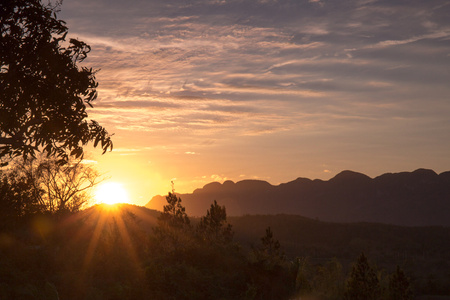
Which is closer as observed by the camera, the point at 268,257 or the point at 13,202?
the point at 13,202

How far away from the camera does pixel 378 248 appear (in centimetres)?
6469

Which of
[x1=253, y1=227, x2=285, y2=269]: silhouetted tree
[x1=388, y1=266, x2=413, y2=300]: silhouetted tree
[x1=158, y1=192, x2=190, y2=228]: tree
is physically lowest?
[x1=388, y1=266, x2=413, y2=300]: silhouetted tree

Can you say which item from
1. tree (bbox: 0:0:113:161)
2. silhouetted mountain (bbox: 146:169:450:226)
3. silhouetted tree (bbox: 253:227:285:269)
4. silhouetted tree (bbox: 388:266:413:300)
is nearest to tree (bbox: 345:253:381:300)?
silhouetted tree (bbox: 388:266:413:300)

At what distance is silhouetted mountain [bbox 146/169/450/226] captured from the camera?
488ft

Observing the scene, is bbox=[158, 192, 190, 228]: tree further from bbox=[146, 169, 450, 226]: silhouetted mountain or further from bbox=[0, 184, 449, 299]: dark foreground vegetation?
bbox=[146, 169, 450, 226]: silhouetted mountain

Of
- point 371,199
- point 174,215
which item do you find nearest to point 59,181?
point 174,215

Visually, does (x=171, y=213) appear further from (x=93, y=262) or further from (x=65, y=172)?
(x=65, y=172)

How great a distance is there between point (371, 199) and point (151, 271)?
16240cm

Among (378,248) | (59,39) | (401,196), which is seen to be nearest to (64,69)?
(59,39)

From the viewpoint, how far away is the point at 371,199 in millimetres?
165875

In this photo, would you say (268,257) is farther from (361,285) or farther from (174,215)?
(174,215)

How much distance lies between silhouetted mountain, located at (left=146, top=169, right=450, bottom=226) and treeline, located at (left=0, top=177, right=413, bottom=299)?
140 m

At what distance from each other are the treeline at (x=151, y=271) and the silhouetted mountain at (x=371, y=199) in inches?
5495

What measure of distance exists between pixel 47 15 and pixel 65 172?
39.2 m
